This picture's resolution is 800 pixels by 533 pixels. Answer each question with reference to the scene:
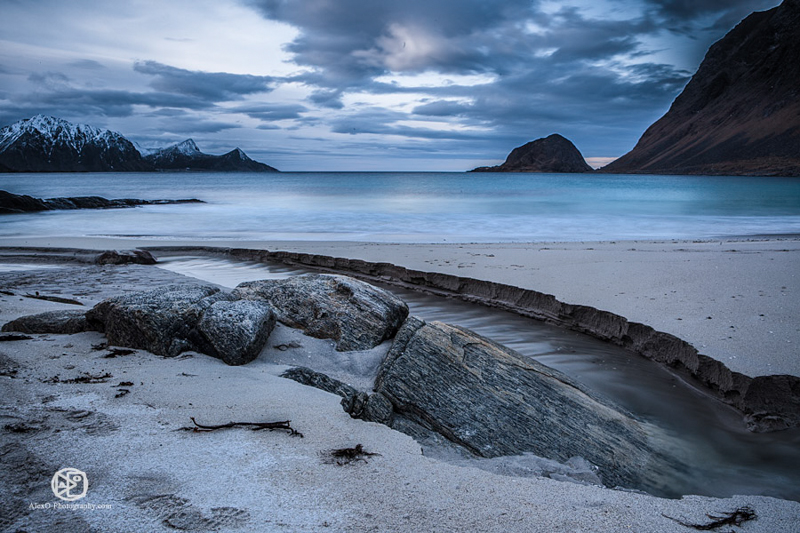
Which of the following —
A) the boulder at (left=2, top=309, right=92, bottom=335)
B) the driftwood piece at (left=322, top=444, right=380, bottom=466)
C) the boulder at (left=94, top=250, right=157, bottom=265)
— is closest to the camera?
the driftwood piece at (left=322, top=444, right=380, bottom=466)

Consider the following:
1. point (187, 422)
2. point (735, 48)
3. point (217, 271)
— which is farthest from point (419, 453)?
point (735, 48)

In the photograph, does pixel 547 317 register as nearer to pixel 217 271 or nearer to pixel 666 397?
pixel 666 397

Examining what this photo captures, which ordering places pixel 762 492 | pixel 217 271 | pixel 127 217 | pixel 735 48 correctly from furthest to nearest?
pixel 735 48, pixel 127 217, pixel 217 271, pixel 762 492

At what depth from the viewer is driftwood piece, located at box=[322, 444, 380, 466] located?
7.57 ft

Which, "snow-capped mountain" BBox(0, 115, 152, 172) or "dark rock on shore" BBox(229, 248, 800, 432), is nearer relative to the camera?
"dark rock on shore" BBox(229, 248, 800, 432)

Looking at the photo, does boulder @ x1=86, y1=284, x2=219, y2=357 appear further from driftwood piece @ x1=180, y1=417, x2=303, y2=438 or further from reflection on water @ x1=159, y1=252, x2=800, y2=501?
reflection on water @ x1=159, y1=252, x2=800, y2=501

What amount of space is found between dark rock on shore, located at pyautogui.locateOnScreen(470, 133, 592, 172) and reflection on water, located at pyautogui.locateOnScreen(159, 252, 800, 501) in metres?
182

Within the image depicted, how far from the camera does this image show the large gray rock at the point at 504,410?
3076 millimetres

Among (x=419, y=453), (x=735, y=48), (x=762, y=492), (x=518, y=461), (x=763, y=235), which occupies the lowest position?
(x=762, y=492)

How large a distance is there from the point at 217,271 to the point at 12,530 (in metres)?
8.35

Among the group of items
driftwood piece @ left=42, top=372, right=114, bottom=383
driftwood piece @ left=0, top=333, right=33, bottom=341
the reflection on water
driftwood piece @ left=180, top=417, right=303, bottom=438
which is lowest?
the reflection on water

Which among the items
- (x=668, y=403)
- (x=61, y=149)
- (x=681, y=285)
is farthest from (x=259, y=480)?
(x=61, y=149)

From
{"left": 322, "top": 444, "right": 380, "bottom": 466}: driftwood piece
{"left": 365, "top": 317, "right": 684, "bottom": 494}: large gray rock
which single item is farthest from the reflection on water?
{"left": 322, "top": 444, "right": 380, "bottom": 466}: driftwood piece

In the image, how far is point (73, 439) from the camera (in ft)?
7.54
